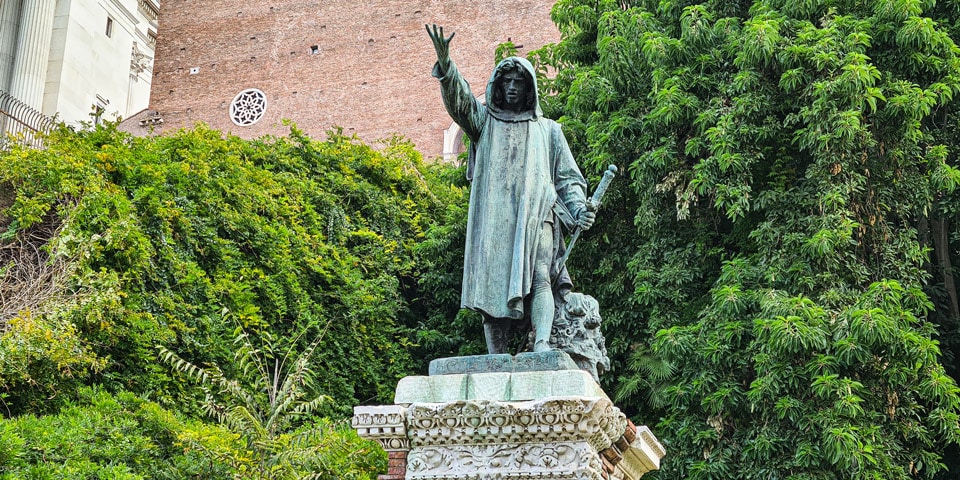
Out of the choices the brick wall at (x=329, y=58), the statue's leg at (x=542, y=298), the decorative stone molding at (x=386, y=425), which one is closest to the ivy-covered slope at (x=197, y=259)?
the decorative stone molding at (x=386, y=425)

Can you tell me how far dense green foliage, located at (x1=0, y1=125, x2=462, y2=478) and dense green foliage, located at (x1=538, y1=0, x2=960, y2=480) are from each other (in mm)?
3094

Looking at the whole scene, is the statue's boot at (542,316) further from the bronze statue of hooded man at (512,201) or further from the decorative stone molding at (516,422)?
the decorative stone molding at (516,422)

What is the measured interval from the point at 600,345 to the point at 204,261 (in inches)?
313

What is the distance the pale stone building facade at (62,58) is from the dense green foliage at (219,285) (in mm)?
9726

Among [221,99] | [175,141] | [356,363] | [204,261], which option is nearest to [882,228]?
[356,363]

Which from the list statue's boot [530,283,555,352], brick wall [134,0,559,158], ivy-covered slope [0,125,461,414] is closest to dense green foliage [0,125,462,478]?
ivy-covered slope [0,125,461,414]

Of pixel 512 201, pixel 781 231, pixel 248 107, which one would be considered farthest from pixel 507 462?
pixel 248 107

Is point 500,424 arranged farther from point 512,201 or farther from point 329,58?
point 329,58

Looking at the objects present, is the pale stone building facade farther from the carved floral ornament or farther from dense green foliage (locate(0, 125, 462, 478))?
dense green foliage (locate(0, 125, 462, 478))

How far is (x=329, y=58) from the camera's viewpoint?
32844 millimetres

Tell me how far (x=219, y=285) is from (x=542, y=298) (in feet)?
24.8

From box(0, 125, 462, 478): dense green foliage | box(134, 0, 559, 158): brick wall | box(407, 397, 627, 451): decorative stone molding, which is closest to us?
box(407, 397, 627, 451): decorative stone molding

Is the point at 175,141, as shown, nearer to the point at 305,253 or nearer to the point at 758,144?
the point at 305,253

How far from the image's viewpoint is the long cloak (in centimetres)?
663
